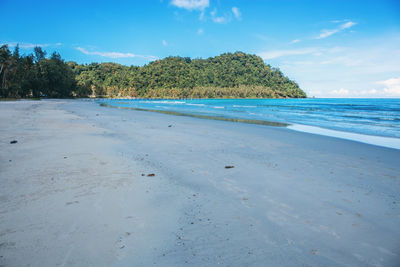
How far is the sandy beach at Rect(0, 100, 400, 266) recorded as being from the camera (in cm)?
212

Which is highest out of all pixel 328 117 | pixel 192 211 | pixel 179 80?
pixel 179 80

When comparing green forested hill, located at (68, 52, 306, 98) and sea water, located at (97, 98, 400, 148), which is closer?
sea water, located at (97, 98, 400, 148)

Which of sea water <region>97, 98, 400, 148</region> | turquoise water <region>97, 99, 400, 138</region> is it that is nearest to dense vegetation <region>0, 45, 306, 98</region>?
turquoise water <region>97, 99, 400, 138</region>

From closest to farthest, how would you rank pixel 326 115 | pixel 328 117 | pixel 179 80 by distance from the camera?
1. pixel 328 117
2. pixel 326 115
3. pixel 179 80

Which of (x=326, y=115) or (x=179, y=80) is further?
(x=179, y=80)

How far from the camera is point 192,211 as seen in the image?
2.96 metres

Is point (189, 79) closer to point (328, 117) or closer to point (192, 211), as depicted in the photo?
point (328, 117)

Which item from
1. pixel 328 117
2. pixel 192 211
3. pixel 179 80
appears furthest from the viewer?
pixel 179 80

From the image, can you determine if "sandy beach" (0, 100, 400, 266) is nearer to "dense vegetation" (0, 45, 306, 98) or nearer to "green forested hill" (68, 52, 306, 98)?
"dense vegetation" (0, 45, 306, 98)

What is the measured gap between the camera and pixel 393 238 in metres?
2.49

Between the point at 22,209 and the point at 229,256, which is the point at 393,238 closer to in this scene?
the point at 229,256

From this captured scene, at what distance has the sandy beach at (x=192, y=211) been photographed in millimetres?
2115

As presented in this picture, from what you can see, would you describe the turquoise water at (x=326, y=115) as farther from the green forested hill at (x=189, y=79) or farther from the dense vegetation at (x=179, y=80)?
the green forested hill at (x=189, y=79)

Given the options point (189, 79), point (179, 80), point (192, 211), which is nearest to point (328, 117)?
point (192, 211)
